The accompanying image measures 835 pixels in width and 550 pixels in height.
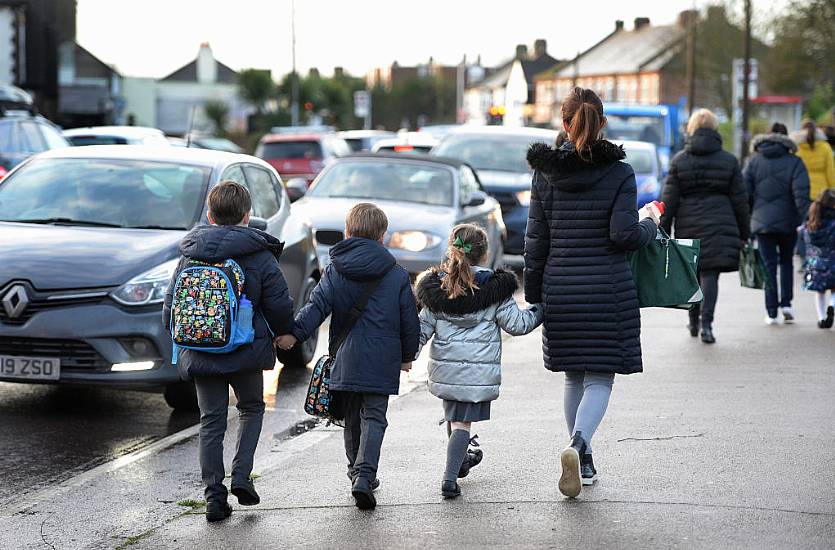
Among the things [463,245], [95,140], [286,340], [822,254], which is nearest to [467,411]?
[463,245]

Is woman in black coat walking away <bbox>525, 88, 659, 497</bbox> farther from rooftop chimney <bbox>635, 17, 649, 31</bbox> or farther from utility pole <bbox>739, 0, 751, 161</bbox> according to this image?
rooftop chimney <bbox>635, 17, 649, 31</bbox>

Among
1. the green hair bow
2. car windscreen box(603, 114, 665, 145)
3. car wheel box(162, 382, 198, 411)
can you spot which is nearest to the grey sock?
the green hair bow

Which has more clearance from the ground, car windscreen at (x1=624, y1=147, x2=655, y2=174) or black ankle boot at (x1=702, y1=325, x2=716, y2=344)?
car windscreen at (x1=624, y1=147, x2=655, y2=174)

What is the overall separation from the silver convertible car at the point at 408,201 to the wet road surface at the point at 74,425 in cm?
409

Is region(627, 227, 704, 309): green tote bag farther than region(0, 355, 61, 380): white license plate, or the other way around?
region(0, 355, 61, 380): white license plate

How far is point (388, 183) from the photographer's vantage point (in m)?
15.1

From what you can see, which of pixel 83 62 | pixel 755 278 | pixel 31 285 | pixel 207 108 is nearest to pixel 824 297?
pixel 755 278

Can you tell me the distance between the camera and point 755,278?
36.4ft

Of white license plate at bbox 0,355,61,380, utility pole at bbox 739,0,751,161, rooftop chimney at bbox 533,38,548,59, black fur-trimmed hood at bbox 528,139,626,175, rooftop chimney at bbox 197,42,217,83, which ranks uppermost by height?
rooftop chimney at bbox 533,38,548,59

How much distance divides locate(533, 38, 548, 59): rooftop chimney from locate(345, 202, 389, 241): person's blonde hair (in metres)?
156

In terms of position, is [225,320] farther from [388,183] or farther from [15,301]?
[388,183]

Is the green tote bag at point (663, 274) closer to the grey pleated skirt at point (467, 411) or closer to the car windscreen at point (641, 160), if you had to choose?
the grey pleated skirt at point (467, 411)

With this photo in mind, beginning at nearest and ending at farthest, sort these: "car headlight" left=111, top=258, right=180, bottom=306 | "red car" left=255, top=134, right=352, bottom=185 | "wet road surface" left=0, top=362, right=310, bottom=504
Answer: "wet road surface" left=0, top=362, right=310, bottom=504 → "car headlight" left=111, top=258, right=180, bottom=306 → "red car" left=255, top=134, right=352, bottom=185

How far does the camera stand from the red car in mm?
29828
